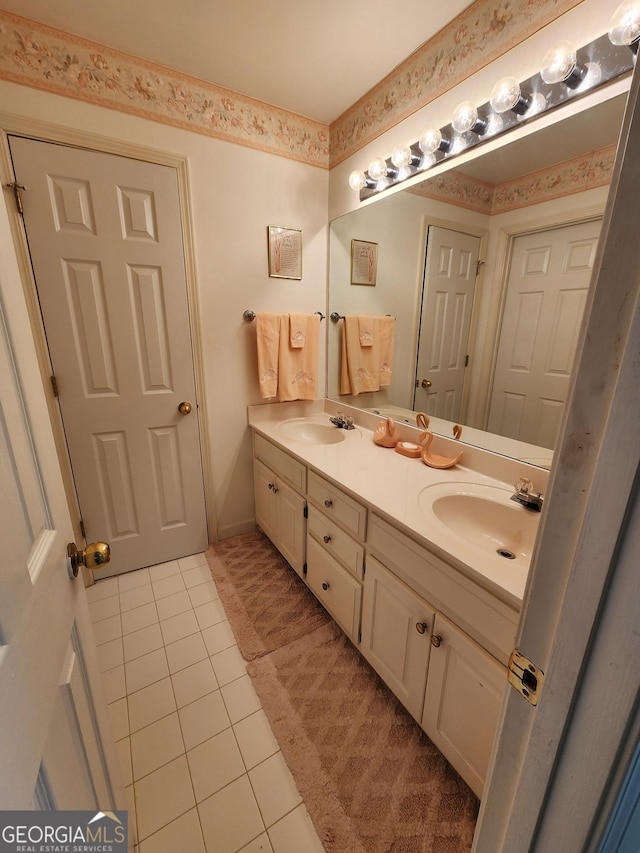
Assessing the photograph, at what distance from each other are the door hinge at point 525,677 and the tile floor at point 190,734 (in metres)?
0.96

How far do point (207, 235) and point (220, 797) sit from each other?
7.20 feet

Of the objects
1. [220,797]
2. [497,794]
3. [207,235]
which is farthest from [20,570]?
[207,235]

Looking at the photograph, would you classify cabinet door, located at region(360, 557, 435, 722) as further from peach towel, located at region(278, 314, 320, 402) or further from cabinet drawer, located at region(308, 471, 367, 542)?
peach towel, located at region(278, 314, 320, 402)

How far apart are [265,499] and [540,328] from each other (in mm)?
1578

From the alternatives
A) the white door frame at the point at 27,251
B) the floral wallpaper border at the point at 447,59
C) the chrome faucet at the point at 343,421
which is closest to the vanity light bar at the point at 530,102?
the floral wallpaper border at the point at 447,59

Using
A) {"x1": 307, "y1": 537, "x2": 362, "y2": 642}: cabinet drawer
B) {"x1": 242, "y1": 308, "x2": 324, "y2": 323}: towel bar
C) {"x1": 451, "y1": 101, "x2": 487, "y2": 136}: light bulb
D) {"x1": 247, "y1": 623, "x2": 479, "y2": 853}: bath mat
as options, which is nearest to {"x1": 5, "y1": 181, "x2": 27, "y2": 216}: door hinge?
{"x1": 242, "y1": 308, "x2": 324, "y2": 323}: towel bar

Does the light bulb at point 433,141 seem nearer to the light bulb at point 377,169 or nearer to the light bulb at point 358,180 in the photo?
the light bulb at point 377,169

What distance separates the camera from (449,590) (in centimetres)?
91

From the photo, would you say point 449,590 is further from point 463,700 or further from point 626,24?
point 626,24

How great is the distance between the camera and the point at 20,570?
44 centimetres

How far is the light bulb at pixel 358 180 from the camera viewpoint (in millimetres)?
1683

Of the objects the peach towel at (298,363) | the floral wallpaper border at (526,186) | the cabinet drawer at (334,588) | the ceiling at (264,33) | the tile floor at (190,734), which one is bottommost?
the tile floor at (190,734)

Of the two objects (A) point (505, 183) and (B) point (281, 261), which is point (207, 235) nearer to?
(B) point (281, 261)

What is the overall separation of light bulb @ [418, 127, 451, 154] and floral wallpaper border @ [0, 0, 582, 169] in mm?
151
